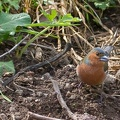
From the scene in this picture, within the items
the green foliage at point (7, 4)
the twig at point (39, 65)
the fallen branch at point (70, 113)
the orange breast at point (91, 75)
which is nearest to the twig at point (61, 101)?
the fallen branch at point (70, 113)

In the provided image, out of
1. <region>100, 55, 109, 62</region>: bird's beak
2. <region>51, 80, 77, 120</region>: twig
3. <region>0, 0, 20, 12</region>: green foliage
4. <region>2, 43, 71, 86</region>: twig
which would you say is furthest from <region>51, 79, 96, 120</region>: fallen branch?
<region>0, 0, 20, 12</region>: green foliage

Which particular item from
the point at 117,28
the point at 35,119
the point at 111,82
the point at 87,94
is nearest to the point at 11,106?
the point at 35,119

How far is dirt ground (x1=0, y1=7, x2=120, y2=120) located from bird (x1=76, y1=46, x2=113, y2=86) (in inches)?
3.5

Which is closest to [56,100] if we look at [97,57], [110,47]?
[97,57]

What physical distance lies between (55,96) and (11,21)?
0.73m

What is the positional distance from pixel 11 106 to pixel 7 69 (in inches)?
11.5

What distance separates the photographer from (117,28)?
4891 millimetres

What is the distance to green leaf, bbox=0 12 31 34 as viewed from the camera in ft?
12.0

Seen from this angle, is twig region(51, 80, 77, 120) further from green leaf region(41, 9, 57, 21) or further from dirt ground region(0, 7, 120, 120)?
green leaf region(41, 9, 57, 21)

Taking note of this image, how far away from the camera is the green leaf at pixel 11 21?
366cm

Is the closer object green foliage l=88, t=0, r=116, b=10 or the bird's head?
the bird's head

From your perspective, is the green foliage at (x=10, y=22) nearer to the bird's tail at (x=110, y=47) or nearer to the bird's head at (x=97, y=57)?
the bird's head at (x=97, y=57)

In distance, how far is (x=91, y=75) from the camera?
3674mm

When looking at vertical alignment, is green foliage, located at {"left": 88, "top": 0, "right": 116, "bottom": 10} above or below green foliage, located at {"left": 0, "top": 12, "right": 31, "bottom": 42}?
below
